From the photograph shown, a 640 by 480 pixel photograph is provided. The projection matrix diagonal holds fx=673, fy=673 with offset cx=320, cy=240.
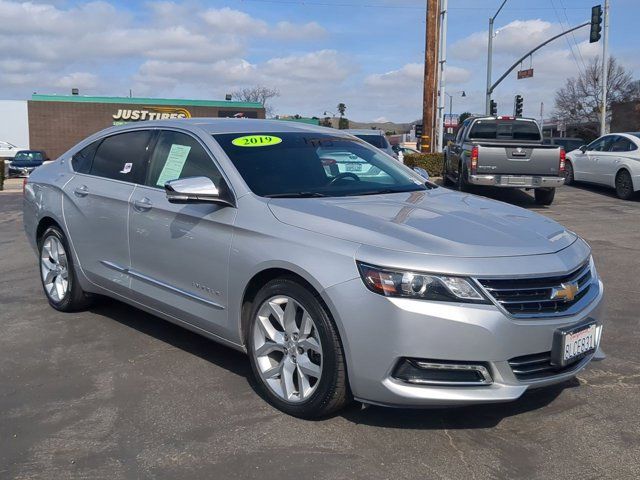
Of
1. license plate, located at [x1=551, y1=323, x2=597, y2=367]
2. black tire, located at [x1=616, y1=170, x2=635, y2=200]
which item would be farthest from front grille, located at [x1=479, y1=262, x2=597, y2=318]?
black tire, located at [x1=616, y1=170, x2=635, y2=200]

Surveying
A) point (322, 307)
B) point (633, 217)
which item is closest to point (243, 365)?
point (322, 307)

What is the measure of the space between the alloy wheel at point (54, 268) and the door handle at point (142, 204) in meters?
1.30

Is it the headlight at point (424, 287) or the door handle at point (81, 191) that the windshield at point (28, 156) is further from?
the headlight at point (424, 287)

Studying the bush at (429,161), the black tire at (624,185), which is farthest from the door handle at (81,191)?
the bush at (429,161)

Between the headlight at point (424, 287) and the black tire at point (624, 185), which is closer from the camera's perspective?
the headlight at point (424, 287)

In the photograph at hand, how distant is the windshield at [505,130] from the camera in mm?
15688

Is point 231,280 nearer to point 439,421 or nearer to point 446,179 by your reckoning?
point 439,421

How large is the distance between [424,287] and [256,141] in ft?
6.37

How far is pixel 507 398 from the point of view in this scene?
3324mm

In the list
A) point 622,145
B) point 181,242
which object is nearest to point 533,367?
point 181,242

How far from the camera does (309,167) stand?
15.2 feet

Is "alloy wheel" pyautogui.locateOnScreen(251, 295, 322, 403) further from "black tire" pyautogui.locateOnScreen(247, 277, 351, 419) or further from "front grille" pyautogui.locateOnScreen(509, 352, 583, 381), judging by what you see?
"front grille" pyautogui.locateOnScreen(509, 352, 583, 381)

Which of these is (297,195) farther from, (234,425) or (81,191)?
(81,191)

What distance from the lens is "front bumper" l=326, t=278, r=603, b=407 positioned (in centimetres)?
323
